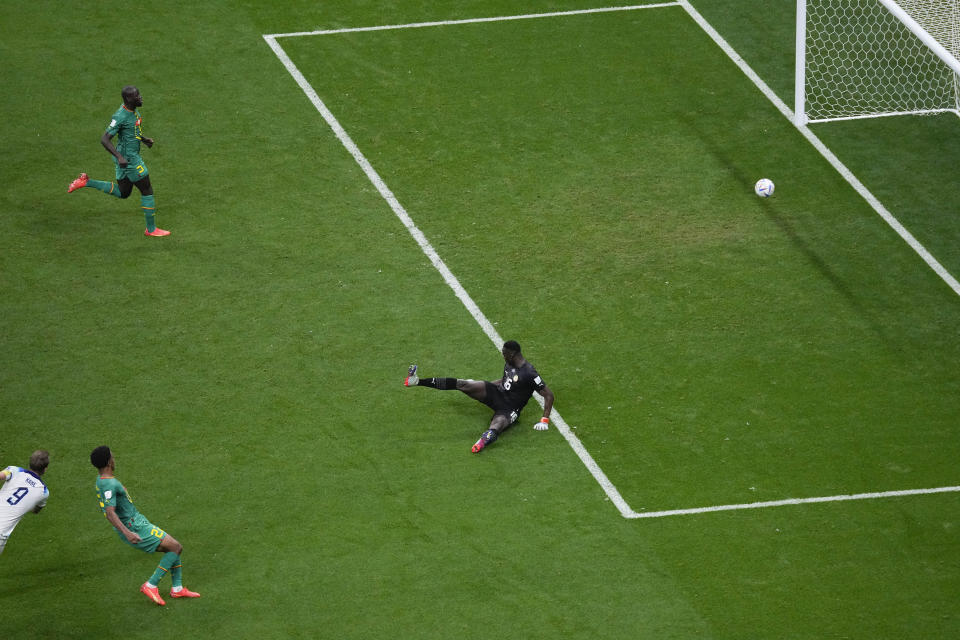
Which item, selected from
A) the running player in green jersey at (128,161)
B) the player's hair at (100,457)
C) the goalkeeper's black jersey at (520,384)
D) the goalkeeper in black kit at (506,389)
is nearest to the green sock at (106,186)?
the running player in green jersey at (128,161)

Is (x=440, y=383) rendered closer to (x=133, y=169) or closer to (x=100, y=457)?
(x=100, y=457)

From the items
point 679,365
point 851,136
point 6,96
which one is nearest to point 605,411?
point 679,365

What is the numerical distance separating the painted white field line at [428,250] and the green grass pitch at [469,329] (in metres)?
0.12

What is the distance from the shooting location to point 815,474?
639 inches

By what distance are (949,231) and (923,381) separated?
3.70 meters

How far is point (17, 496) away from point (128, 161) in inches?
267

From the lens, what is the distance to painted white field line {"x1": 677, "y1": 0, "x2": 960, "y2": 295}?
19984 millimetres

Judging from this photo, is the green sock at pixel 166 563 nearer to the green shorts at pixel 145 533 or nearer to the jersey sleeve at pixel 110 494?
the green shorts at pixel 145 533

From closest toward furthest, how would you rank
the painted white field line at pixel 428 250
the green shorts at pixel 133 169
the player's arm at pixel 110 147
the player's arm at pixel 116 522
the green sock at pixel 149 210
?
1. the player's arm at pixel 116 522
2. the painted white field line at pixel 428 250
3. the player's arm at pixel 110 147
4. the green shorts at pixel 133 169
5. the green sock at pixel 149 210

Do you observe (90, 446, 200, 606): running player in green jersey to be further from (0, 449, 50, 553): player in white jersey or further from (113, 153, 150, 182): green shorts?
(113, 153, 150, 182): green shorts

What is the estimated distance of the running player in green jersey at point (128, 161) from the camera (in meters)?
19.1

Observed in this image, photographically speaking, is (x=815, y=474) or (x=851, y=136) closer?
(x=815, y=474)

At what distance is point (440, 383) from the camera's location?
16891 millimetres

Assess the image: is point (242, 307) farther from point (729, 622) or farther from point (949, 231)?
point (949, 231)
